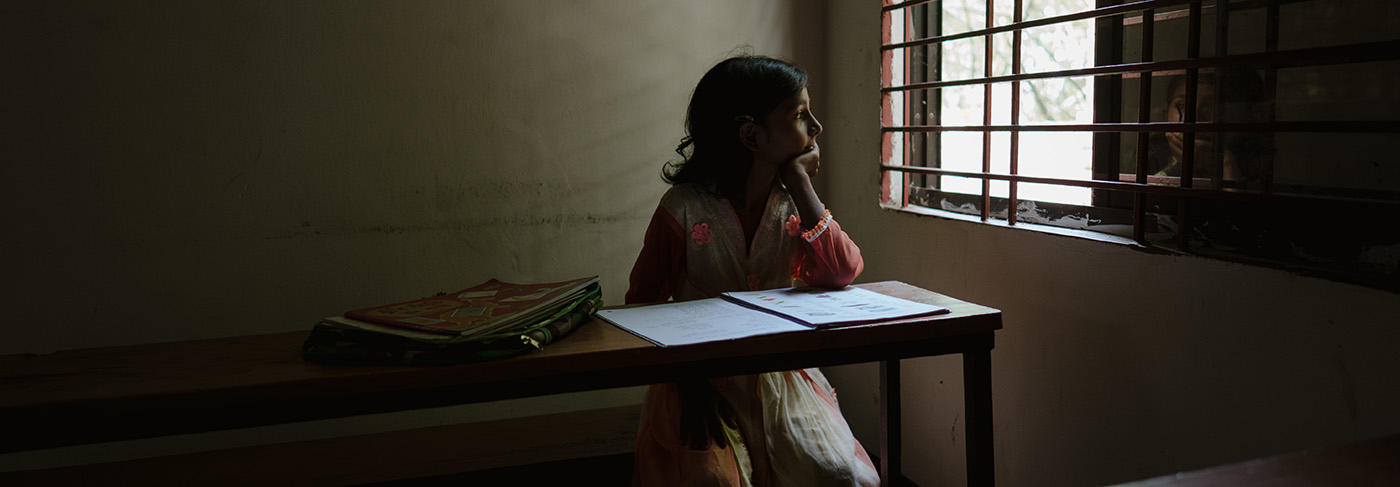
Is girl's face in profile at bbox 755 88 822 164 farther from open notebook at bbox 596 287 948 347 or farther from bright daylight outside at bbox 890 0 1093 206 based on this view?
bright daylight outside at bbox 890 0 1093 206

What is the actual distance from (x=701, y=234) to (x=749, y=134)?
9.5 inches

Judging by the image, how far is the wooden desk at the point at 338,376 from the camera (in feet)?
4.02

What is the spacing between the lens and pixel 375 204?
2461 millimetres

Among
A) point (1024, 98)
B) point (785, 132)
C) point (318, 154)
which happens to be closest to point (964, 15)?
point (1024, 98)

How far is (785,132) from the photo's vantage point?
1.95 meters

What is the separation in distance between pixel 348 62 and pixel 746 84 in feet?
3.69

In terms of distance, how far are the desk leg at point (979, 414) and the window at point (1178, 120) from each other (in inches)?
16.7

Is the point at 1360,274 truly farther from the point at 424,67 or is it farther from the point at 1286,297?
the point at 424,67

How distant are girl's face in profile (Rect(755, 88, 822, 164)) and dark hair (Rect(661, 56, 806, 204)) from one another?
0.02m

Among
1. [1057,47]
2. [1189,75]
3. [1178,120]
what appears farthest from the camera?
[1057,47]

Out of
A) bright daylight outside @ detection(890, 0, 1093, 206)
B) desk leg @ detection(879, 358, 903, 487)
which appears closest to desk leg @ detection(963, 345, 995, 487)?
desk leg @ detection(879, 358, 903, 487)

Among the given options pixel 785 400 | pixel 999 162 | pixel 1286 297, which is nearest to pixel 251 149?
pixel 785 400

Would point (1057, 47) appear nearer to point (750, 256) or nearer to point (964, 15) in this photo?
point (964, 15)

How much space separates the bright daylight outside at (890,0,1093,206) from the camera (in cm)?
204
